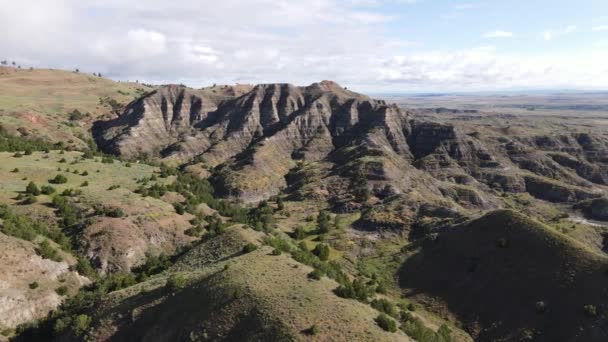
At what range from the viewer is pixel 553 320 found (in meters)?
58.7

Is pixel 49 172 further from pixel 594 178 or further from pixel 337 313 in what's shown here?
pixel 594 178

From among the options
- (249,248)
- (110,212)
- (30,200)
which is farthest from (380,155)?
(30,200)

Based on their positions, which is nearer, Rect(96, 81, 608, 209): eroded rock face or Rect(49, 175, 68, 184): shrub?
Rect(49, 175, 68, 184): shrub

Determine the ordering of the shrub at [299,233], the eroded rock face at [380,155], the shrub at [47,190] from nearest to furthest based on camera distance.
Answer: the shrub at [47,190], the shrub at [299,233], the eroded rock face at [380,155]

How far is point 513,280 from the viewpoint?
68.6 meters

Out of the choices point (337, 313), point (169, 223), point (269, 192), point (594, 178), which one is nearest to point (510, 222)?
point (337, 313)

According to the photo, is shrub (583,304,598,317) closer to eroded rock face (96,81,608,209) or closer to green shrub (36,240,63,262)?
eroded rock face (96,81,608,209)

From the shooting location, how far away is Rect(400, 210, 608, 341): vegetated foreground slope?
192 ft

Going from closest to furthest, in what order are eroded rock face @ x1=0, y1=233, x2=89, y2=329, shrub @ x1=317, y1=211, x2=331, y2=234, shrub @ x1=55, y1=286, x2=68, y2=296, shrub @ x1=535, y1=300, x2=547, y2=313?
1. eroded rock face @ x1=0, y1=233, x2=89, y2=329
2. shrub @ x1=55, y1=286, x2=68, y2=296
3. shrub @ x1=535, y1=300, x2=547, y2=313
4. shrub @ x1=317, y1=211, x2=331, y2=234

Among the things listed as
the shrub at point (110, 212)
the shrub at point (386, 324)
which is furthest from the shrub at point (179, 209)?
the shrub at point (386, 324)

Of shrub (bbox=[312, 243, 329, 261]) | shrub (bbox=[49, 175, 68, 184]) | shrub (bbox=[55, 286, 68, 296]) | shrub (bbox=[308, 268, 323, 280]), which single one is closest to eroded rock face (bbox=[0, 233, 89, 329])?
shrub (bbox=[55, 286, 68, 296])

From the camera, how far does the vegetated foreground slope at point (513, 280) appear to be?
58375 mm

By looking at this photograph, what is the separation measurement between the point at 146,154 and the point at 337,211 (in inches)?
3520

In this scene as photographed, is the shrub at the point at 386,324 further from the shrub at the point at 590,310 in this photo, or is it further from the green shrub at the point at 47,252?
the green shrub at the point at 47,252
